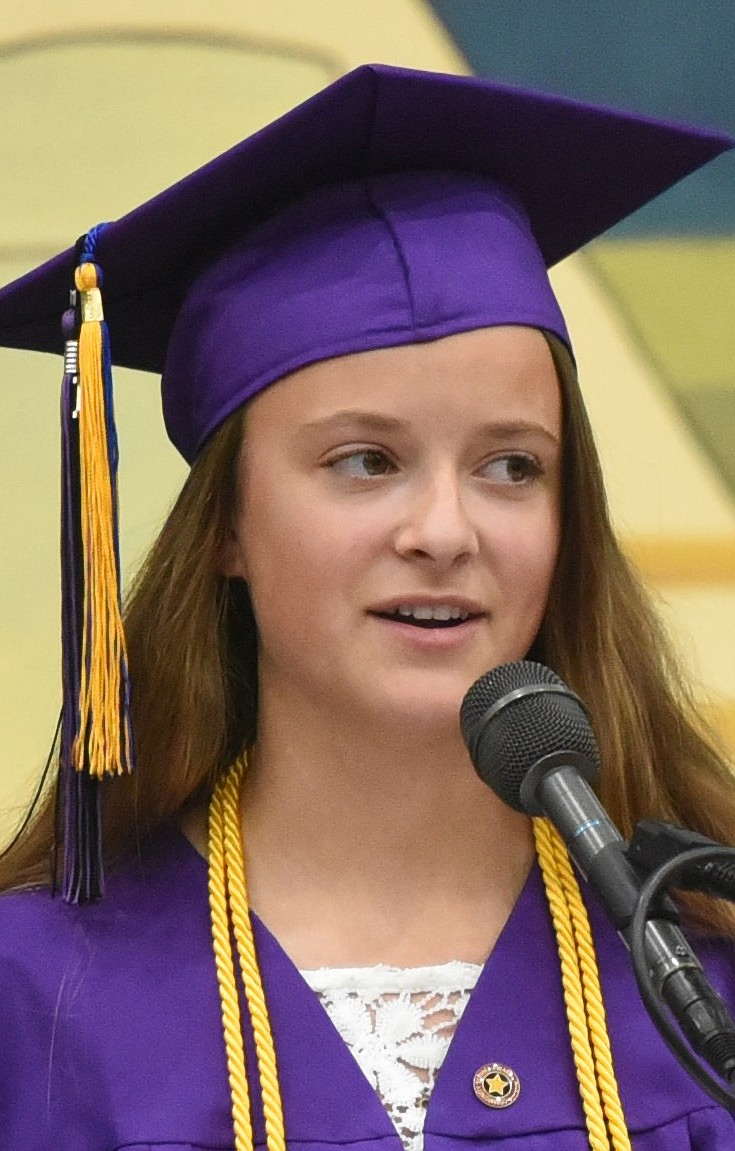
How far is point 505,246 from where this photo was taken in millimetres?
1453

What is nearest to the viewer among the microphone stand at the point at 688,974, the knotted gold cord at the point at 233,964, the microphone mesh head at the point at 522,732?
the microphone stand at the point at 688,974

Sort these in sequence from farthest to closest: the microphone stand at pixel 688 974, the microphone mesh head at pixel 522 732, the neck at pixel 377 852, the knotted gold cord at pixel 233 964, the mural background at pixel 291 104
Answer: the mural background at pixel 291 104
the neck at pixel 377 852
the knotted gold cord at pixel 233 964
the microphone mesh head at pixel 522 732
the microphone stand at pixel 688 974

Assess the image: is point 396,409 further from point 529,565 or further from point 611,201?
point 611,201

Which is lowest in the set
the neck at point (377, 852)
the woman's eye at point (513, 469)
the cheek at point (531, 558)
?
the neck at point (377, 852)

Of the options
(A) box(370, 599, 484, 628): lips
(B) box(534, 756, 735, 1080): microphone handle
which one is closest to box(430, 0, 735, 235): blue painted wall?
(A) box(370, 599, 484, 628): lips

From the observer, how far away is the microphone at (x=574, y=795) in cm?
86

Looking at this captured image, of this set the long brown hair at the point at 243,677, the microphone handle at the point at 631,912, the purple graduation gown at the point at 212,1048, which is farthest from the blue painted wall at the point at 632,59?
the microphone handle at the point at 631,912

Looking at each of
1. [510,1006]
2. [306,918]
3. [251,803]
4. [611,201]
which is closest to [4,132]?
[611,201]

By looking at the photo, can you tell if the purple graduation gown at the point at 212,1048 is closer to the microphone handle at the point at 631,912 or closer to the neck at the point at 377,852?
the neck at the point at 377,852

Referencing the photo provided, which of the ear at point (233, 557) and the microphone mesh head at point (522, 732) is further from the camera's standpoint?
the ear at point (233, 557)

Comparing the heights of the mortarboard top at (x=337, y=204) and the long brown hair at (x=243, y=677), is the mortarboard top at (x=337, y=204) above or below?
above

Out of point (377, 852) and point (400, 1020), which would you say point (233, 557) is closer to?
point (377, 852)

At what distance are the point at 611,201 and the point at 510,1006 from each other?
2.37ft

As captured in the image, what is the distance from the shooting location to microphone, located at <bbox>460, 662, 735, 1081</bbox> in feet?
2.82
